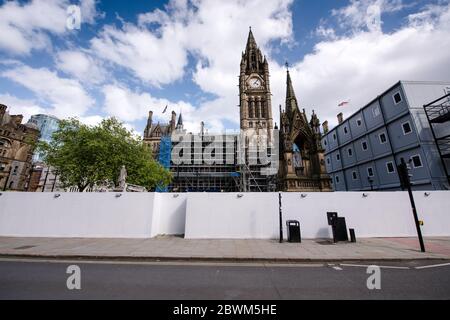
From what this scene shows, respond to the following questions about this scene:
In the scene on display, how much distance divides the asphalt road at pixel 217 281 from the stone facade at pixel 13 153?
5502 cm

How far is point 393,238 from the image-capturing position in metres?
10.2

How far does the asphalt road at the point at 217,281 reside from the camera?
151 inches

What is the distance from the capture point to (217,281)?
4598mm

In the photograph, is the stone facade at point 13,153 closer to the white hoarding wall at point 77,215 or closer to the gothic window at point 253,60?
the white hoarding wall at point 77,215

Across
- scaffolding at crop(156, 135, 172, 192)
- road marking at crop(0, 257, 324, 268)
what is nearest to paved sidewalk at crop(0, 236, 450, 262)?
road marking at crop(0, 257, 324, 268)

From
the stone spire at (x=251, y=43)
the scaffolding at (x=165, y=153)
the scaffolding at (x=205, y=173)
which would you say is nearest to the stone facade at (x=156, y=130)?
the scaffolding at (x=165, y=153)

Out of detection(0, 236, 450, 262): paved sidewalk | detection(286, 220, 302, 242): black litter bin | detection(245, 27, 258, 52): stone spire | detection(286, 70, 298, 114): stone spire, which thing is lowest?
detection(0, 236, 450, 262): paved sidewalk

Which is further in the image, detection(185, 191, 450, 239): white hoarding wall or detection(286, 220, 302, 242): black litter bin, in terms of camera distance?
detection(185, 191, 450, 239): white hoarding wall

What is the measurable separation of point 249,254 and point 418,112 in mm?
24404

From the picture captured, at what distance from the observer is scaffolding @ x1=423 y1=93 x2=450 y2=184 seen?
56.0ft

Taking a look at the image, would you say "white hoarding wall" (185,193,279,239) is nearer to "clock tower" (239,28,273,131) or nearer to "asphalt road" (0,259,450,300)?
"asphalt road" (0,259,450,300)

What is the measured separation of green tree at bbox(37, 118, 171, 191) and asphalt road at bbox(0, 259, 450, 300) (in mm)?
12374

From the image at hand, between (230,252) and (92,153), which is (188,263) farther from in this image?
(92,153)
